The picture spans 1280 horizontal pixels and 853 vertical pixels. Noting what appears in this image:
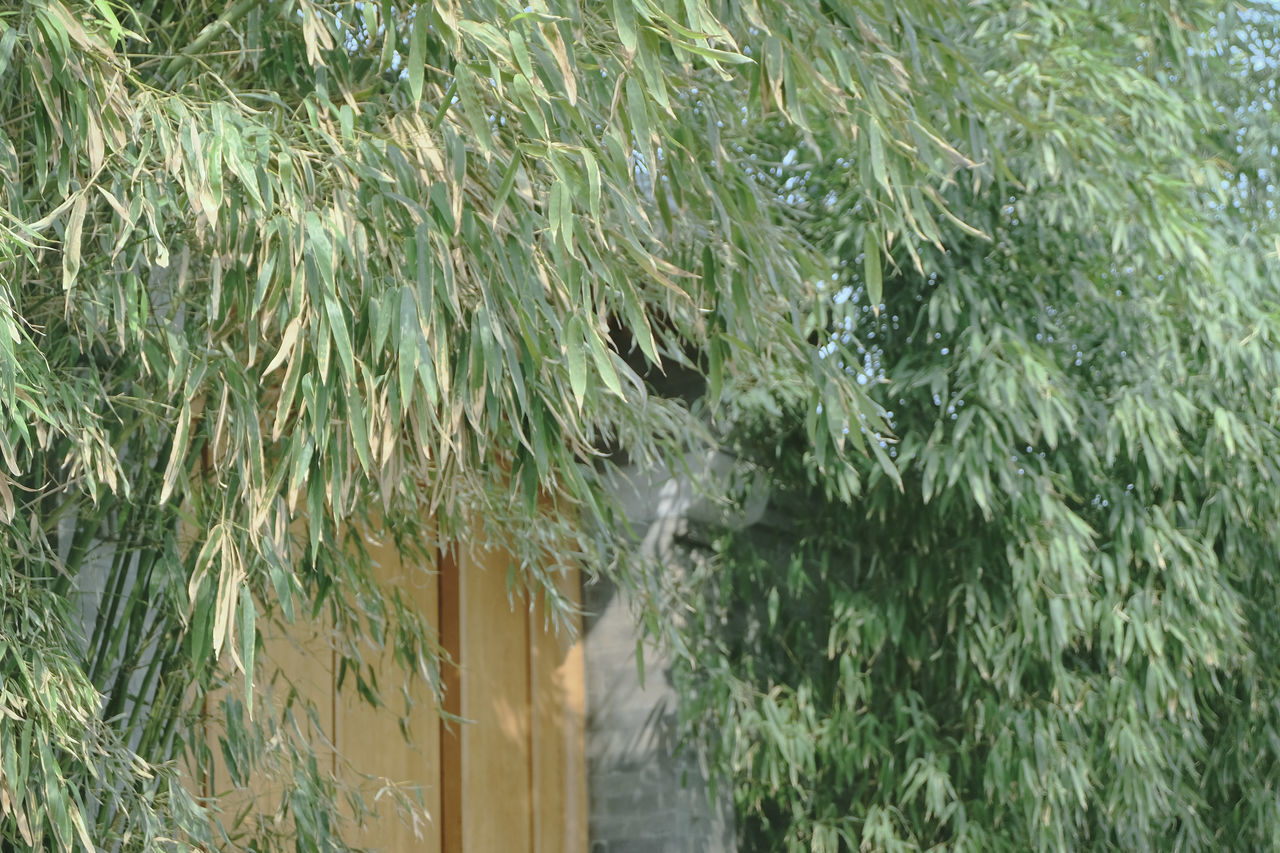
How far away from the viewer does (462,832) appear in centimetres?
416

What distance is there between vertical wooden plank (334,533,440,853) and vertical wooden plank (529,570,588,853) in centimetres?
39

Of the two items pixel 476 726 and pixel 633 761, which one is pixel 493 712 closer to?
pixel 476 726

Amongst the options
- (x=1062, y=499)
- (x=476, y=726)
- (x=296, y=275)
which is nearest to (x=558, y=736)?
(x=476, y=726)

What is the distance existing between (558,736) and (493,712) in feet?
0.99

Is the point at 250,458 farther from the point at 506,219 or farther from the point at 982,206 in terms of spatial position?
the point at 982,206

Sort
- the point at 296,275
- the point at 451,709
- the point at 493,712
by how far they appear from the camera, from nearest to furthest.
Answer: the point at 296,275 < the point at 451,709 < the point at 493,712

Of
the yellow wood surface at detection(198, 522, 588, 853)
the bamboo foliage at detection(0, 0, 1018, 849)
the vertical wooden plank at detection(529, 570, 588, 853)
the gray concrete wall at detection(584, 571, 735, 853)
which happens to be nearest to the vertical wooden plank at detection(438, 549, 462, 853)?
the yellow wood surface at detection(198, 522, 588, 853)

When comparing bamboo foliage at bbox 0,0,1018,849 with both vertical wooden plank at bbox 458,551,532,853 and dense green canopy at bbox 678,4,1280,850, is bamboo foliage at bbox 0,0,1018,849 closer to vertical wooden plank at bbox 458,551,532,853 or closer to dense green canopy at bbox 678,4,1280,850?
dense green canopy at bbox 678,4,1280,850

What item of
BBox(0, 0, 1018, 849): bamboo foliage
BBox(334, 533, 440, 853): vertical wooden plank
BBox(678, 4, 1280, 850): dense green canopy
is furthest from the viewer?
BBox(334, 533, 440, 853): vertical wooden plank

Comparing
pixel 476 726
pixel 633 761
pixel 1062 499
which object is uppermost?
pixel 1062 499

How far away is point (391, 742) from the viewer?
4023 mm

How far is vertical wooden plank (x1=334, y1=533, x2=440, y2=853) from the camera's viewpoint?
3.82 m

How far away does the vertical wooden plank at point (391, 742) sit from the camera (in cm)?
382

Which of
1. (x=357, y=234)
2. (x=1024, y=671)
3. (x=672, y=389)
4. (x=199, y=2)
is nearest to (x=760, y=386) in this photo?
(x=672, y=389)
